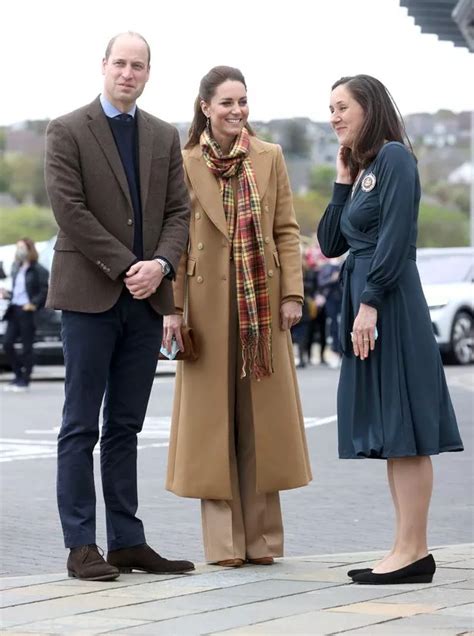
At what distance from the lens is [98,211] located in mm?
6457

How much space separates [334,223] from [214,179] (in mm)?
651

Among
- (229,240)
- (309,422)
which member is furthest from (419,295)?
(309,422)

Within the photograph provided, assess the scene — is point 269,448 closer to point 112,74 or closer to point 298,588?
point 298,588

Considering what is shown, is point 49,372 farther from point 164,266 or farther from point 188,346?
point 164,266

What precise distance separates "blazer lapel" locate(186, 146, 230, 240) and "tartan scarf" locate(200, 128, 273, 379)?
0.03 meters

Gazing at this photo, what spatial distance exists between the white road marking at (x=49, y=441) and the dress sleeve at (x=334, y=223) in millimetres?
5763

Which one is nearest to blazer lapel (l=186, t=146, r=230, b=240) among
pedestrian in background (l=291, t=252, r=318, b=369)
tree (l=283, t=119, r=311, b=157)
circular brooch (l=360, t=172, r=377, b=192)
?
circular brooch (l=360, t=172, r=377, b=192)

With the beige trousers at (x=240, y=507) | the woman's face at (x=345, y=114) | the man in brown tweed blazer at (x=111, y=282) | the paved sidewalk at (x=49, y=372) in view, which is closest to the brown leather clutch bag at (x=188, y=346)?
the beige trousers at (x=240, y=507)

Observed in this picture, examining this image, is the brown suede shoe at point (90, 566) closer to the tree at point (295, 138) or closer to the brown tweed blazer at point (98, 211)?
the brown tweed blazer at point (98, 211)

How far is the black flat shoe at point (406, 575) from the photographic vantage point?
244 inches

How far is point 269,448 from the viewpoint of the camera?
22.7 feet

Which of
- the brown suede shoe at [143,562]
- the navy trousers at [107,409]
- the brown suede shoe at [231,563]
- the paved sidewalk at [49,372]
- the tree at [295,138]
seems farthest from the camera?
the tree at [295,138]

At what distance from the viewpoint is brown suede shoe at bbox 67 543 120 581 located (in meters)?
6.28

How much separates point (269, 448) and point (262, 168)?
1195mm
